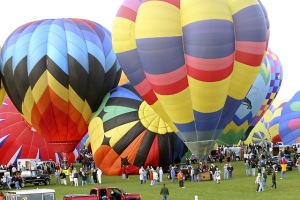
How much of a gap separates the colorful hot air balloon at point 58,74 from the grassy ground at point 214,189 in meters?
4.63

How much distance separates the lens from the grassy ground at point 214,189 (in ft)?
74.7

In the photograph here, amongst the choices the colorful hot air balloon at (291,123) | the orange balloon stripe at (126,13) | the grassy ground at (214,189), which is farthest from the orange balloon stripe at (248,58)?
the colorful hot air balloon at (291,123)

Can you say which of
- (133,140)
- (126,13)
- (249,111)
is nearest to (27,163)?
(133,140)

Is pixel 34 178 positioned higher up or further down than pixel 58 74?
further down

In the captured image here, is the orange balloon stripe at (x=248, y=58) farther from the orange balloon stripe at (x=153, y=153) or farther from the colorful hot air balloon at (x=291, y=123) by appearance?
the colorful hot air balloon at (x=291, y=123)

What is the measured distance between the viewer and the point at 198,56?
24906 mm

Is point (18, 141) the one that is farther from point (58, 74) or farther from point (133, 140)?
point (133, 140)

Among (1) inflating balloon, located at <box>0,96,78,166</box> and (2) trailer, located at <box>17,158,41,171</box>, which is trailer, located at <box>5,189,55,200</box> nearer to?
(2) trailer, located at <box>17,158,41,171</box>

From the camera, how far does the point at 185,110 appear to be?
85.7ft

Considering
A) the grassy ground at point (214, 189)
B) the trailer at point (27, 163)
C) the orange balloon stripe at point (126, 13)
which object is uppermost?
the orange balloon stripe at point (126, 13)

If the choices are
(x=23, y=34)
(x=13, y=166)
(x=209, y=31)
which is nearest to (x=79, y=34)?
(x=23, y=34)

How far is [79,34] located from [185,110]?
1085cm

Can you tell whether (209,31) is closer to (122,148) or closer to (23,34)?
(122,148)

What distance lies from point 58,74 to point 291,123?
16994 mm
